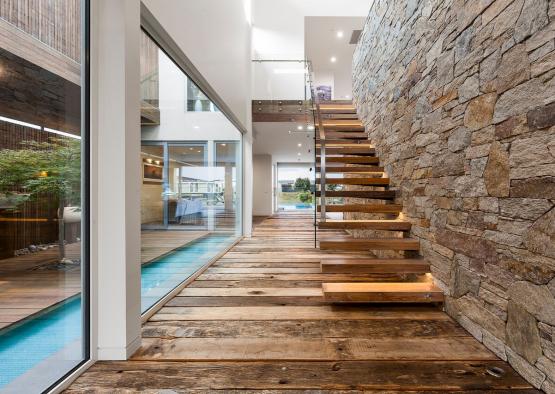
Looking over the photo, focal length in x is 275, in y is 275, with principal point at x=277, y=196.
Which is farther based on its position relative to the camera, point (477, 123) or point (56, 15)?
point (477, 123)

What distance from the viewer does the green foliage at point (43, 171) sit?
114 cm

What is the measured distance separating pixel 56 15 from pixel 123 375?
187 cm

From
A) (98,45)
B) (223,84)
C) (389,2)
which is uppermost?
(389,2)

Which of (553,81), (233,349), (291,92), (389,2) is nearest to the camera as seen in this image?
(553,81)

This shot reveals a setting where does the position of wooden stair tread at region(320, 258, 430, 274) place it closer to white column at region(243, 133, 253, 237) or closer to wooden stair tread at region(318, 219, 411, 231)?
wooden stair tread at region(318, 219, 411, 231)

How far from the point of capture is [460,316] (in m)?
1.93

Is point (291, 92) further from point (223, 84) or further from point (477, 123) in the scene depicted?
point (477, 123)

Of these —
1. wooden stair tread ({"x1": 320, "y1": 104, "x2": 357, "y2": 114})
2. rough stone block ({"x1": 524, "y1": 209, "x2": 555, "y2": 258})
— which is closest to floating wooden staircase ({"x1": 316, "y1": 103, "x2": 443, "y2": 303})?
rough stone block ({"x1": 524, "y1": 209, "x2": 555, "y2": 258})

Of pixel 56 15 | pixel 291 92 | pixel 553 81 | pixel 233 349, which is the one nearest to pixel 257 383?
pixel 233 349

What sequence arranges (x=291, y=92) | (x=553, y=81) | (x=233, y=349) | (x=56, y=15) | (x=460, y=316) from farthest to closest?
(x=291, y=92) < (x=460, y=316) < (x=233, y=349) < (x=56, y=15) < (x=553, y=81)

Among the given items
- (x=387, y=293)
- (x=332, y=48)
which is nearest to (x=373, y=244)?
(x=387, y=293)

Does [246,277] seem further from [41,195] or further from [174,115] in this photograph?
[41,195]

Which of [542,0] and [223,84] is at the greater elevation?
[223,84]

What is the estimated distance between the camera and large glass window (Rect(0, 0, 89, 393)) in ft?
3.75
